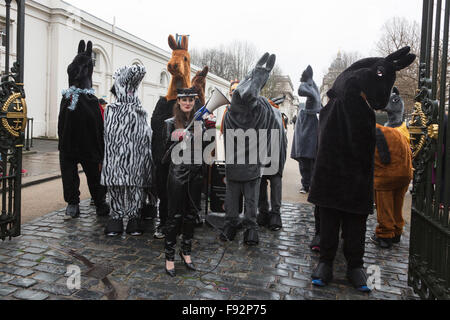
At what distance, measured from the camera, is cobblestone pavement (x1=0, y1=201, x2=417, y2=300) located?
3.05 metres

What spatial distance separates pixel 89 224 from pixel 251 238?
2.36 m

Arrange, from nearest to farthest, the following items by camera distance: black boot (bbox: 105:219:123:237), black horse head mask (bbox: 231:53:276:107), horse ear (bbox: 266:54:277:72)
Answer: black horse head mask (bbox: 231:53:276:107)
horse ear (bbox: 266:54:277:72)
black boot (bbox: 105:219:123:237)

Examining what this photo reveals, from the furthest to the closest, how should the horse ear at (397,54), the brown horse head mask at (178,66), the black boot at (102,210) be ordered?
the black boot at (102,210) → the brown horse head mask at (178,66) → the horse ear at (397,54)

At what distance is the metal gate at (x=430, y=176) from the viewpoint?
2.59 m

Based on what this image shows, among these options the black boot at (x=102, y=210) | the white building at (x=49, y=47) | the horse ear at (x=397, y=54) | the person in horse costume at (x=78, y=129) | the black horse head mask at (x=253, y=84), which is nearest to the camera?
the horse ear at (x=397, y=54)

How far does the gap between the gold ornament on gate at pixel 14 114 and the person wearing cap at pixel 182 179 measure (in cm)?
178

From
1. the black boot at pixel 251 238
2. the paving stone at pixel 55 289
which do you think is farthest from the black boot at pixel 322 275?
the paving stone at pixel 55 289

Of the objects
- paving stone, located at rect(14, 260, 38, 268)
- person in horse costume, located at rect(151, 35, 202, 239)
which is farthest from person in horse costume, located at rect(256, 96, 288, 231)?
paving stone, located at rect(14, 260, 38, 268)

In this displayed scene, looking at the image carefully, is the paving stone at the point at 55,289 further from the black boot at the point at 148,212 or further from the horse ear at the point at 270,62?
the horse ear at the point at 270,62

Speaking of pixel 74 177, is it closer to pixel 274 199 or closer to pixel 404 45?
pixel 274 199

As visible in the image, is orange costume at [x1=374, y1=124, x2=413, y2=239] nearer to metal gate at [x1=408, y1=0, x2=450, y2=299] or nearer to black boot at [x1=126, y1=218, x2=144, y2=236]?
metal gate at [x1=408, y1=0, x2=450, y2=299]

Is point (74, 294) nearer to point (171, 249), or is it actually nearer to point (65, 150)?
point (171, 249)

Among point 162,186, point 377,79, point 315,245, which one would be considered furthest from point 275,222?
point 377,79

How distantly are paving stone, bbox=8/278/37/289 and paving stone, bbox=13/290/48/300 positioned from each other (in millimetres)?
99
